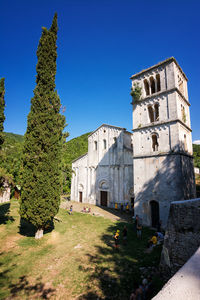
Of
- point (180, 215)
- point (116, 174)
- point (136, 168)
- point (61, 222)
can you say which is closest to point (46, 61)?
point (136, 168)

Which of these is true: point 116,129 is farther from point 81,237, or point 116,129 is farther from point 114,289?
point 114,289

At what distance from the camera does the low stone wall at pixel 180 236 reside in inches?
271

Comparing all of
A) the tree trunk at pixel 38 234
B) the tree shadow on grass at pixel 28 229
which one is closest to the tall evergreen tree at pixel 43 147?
the tree trunk at pixel 38 234

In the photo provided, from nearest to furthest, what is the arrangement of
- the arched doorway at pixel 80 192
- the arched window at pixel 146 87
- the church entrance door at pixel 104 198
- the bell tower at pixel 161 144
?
the bell tower at pixel 161 144
the arched window at pixel 146 87
the church entrance door at pixel 104 198
the arched doorway at pixel 80 192

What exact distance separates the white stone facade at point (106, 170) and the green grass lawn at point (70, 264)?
900cm

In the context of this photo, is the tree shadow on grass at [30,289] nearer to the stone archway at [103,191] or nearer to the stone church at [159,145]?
the stone church at [159,145]

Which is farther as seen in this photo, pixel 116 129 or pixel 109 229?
pixel 116 129

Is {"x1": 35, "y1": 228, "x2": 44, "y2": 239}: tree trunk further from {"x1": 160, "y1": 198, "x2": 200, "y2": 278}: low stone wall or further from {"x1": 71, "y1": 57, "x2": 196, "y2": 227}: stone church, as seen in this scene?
{"x1": 71, "y1": 57, "x2": 196, "y2": 227}: stone church

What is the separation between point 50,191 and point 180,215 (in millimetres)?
8852

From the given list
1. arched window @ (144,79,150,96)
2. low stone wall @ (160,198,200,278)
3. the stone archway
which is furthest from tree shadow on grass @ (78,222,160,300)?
arched window @ (144,79,150,96)

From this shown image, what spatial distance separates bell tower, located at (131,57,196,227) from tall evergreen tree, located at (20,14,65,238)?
8859 mm

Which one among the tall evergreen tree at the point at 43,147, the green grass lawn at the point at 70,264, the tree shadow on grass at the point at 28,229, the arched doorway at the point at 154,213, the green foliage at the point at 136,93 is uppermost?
the green foliage at the point at 136,93

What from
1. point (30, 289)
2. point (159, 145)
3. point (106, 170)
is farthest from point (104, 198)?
point (30, 289)

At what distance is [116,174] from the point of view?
76.8ft
